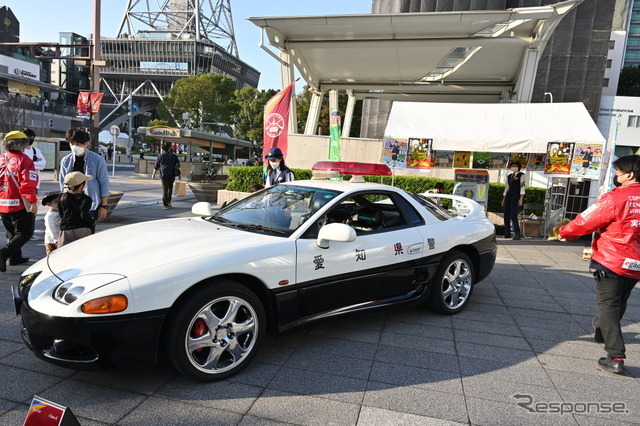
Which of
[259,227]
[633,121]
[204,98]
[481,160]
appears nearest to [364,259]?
[259,227]

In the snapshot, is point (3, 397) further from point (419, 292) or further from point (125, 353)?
point (419, 292)

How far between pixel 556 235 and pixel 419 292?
132cm

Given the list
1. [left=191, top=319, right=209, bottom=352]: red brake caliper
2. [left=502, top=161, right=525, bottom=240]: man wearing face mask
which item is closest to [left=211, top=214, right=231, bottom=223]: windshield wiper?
[left=191, top=319, right=209, bottom=352]: red brake caliper

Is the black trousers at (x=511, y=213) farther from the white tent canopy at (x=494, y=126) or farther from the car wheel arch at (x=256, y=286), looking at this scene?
the car wheel arch at (x=256, y=286)

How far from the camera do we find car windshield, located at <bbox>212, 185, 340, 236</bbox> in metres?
3.48

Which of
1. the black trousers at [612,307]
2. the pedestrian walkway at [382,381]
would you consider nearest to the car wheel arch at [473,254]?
the pedestrian walkway at [382,381]

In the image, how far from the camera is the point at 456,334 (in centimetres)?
398

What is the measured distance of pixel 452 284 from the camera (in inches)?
175

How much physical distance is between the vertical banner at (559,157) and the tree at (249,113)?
44.4 meters

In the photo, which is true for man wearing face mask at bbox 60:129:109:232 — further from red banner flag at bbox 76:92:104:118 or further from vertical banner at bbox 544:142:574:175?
red banner flag at bbox 76:92:104:118

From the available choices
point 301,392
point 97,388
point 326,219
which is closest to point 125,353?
point 97,388

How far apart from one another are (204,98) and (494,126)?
163 ft

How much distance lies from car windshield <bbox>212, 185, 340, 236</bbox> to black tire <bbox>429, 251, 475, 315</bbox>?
1413mm

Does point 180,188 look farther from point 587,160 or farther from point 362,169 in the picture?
point 587,160
